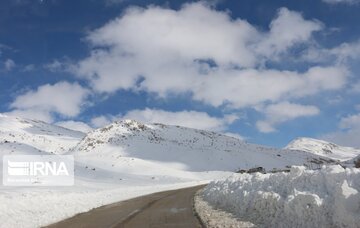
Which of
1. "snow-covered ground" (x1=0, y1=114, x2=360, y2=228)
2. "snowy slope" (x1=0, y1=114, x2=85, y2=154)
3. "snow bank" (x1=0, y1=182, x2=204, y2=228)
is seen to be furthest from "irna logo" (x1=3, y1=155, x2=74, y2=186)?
"snowy slope" (x1=0, y1=114, x2=85, y2=154)

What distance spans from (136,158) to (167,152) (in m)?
11.3

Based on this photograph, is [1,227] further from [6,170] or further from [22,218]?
[6,170]

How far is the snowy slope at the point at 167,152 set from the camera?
2877 inches

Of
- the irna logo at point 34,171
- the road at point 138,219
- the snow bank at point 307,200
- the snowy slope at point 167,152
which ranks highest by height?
the snowy slope at point 167,152

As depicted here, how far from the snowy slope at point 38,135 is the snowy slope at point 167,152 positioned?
720 centimetres

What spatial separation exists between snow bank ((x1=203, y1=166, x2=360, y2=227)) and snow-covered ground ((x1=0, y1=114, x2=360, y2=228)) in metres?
11.7

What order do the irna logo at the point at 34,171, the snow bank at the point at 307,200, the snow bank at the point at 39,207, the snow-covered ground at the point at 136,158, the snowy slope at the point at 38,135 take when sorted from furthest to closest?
the snowy slope at the point at 38,135 → the irna logo at the point at 34,171 → the snow-covered ground at the point at 136,158 → the snow bank at the point at 39,207 → the snow bank at the point at 307,200

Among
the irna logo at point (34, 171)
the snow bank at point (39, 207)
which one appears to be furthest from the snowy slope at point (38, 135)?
Answer: the snow bank at point (39, 207)

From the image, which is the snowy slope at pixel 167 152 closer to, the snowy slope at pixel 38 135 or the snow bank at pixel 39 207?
the snowy slope at pixel 38 135

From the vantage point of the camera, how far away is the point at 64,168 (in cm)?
5012

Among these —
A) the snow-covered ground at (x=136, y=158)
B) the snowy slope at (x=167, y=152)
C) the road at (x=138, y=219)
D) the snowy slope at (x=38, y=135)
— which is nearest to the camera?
the road at (x=138, y=219)

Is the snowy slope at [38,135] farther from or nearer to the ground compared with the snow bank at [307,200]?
farther from the ground

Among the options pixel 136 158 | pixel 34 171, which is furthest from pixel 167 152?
pixel 34 171

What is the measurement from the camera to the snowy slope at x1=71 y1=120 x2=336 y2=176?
2877 inches
